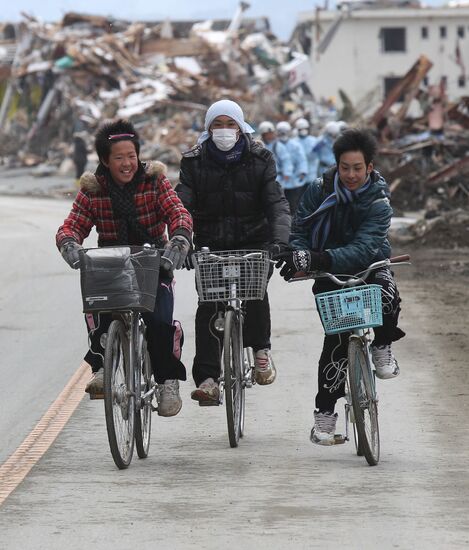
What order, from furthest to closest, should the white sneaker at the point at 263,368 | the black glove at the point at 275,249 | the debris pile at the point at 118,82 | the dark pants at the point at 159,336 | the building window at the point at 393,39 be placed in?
the building window at the point at 393,39, the debris pile at the point at 118,82, the white sneaker at the point at 263,368, the black glove at the point at 275,249, the dark pants at the point at 159,336

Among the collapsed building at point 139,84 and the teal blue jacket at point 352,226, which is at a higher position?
the teal blue jacket at point 352,226

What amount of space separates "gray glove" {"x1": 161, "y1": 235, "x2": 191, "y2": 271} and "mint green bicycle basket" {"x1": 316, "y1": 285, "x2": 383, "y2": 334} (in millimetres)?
752

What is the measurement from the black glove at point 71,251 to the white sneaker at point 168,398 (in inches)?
38.9

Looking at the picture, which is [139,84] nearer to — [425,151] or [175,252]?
[425,151]

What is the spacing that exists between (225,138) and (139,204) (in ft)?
2.80

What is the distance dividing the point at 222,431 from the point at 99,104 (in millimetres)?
49310

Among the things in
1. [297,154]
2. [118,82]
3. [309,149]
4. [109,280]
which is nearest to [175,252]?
[109,280]

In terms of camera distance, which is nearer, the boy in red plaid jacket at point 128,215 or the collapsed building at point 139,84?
the boy in red plaid jacket at point 128,215


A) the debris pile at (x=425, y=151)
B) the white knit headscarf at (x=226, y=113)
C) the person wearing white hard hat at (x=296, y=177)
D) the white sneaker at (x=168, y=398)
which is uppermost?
the white knit headscarf at (x=226, y=113)

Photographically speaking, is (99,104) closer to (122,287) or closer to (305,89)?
(305,89)

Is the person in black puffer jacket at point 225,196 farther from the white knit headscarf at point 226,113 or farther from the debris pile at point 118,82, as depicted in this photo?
the debris pile at point 118,82

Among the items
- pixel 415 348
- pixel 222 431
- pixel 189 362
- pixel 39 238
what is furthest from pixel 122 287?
pixel 39 238

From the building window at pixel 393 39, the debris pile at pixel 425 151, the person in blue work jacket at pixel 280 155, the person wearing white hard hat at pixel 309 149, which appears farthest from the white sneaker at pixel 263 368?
the building window at pixel 393 39

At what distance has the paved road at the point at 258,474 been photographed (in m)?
6.44
